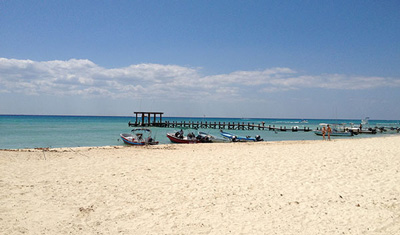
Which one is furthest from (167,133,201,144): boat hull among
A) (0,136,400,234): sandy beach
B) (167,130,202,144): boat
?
(0,136,400,234): sandy beach

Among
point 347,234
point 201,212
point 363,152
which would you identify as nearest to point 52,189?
point 201,212

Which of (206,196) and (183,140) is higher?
(206,196)

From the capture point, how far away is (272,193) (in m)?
8.47

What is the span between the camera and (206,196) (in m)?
8.42

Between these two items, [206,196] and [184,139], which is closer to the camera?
[206,196]

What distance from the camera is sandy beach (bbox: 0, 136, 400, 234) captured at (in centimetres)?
638

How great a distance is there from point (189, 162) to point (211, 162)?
0.96m

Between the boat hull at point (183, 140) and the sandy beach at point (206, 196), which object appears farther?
the boat hull at point (183, 140)

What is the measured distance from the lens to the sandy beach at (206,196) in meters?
6.38

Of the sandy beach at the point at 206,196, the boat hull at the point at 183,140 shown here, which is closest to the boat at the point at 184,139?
the boat hull at the point at 183,140

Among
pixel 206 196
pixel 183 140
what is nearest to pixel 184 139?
pixel 183 140

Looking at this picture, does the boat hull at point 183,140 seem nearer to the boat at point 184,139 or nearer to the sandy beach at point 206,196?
the boat at point 184,139

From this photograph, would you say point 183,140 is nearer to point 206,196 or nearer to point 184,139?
point 184,139

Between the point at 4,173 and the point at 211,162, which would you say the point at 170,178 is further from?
the point at 4,173
